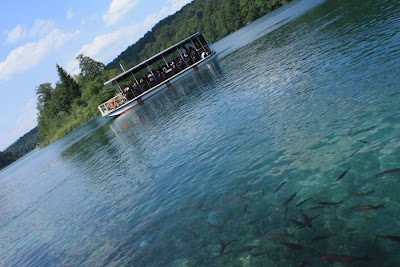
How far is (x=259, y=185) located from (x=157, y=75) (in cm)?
3996

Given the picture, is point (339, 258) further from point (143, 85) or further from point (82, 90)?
point (82, 90)

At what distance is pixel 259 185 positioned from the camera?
340 inches

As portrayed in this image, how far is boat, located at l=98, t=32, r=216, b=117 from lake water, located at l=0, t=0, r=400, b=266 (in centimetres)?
2631

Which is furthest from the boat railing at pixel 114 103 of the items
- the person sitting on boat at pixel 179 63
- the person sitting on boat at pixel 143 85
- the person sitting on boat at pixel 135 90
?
the person sitting on boat at pixel 179 63

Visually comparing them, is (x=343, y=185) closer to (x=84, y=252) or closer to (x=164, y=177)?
(x=164, y=177)

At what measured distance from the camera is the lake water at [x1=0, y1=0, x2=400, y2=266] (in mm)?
6098

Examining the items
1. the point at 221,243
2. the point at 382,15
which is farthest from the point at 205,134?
the point at 382,15

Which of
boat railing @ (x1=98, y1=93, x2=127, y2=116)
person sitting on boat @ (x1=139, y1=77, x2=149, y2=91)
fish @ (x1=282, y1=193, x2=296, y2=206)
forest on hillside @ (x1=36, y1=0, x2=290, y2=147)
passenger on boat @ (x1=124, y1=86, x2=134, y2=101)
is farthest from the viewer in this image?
forest on hillside @ (x1=36, y1=0, x2=290, y2=147)

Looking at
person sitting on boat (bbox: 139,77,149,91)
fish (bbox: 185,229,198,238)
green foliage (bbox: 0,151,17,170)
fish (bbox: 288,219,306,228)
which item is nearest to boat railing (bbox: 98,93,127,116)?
person sitting on boat (bbox: 139,77,149,91)

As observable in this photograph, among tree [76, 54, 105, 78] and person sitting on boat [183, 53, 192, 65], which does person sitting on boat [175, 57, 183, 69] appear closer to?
person sitting on boat [183, 53, 192, 65]

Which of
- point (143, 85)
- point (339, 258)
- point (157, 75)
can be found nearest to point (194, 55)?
point (157, 75)

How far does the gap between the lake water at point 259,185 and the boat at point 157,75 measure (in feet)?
86.3

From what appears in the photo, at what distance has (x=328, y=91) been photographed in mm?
12602

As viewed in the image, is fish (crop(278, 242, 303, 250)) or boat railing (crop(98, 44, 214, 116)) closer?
fish (crop(278, 242, 303, 250))
